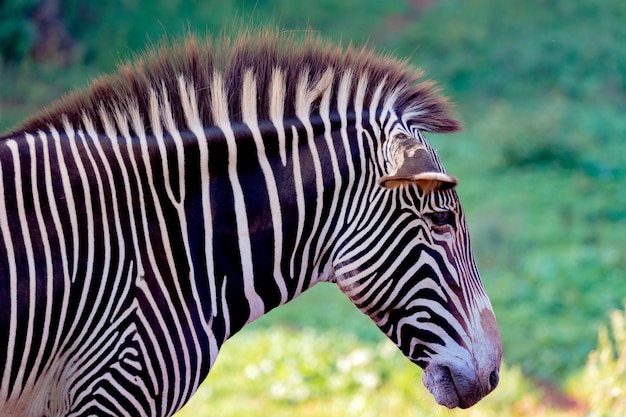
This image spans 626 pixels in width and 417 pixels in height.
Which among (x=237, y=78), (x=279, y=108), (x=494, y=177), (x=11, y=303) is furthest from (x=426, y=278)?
(x=494, y=177)

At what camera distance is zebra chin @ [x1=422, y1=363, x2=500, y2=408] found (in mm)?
2764

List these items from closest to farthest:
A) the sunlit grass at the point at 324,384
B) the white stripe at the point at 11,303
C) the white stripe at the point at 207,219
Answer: the white stripe at the point at 11,303 < the white stripe at the point at 207,219 < the sunlit grass at the point at 324,384

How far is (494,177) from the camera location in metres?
12.1

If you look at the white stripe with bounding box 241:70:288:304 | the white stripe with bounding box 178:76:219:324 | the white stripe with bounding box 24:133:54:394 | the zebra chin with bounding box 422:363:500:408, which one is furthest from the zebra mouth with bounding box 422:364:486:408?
the white stripe with bounding box 24:133:54:394

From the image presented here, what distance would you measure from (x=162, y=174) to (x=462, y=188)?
935 centimetres

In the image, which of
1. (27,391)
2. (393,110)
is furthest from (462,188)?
(27,391)

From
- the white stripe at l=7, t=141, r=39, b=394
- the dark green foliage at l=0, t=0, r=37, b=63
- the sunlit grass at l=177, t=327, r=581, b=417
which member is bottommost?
the sunlit grass at l=177, t=327, r=581, b=417

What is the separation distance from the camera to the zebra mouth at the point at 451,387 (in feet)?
9.08

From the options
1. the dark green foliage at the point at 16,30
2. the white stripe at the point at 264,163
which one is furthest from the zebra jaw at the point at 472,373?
the dark green foliage at the point at 16,30

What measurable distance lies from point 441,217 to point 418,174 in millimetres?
286

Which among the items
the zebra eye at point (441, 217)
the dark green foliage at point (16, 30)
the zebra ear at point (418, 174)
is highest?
the dark green foliage at point (16, 30)

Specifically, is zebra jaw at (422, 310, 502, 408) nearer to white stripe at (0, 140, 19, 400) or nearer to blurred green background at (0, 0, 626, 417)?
blurred green background at (0, 0, 626, 417)

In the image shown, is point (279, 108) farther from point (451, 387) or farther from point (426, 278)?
point (451, 387)

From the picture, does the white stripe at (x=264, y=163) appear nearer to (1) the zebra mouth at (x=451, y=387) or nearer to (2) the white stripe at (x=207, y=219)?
(2) the white stripe at (x=207, y=219)
